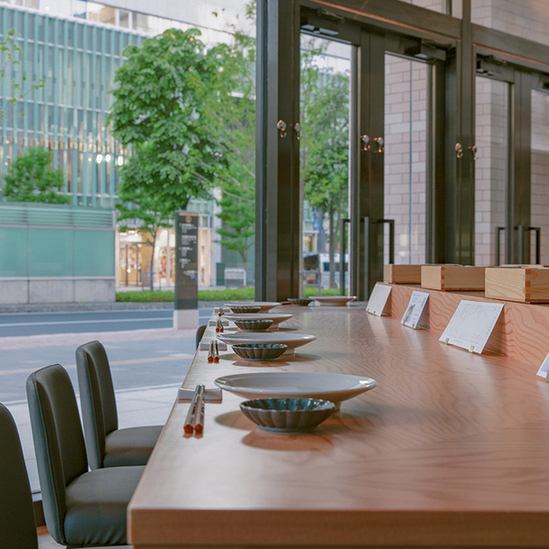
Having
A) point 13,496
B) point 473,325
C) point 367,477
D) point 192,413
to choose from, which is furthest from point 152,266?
point 367,477

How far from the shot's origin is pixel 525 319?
1812mm

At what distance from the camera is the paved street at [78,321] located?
152 inches

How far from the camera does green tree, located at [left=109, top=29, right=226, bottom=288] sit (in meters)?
4.08

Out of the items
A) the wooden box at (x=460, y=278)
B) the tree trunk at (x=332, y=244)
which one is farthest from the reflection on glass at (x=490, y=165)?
the wooden box at (x=460, y=278)

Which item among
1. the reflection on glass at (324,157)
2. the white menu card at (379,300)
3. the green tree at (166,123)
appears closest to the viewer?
the white menu card at (379,300)

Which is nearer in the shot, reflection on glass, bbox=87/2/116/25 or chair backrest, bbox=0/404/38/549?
chair backrest, bbox=0/404/38/549

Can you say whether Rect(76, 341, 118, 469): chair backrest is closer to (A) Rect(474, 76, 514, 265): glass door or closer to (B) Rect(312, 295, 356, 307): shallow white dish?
(B) Rect(312, 295, 356, 307): shallow white dish

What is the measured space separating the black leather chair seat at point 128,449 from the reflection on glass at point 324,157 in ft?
7.75

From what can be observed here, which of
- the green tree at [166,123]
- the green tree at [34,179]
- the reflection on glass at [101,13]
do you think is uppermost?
the reflection on glass at [101,13]

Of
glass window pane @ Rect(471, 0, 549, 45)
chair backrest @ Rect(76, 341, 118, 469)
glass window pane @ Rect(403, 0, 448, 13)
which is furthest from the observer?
glass window pane @ Rect(471, 0, 549, 45)

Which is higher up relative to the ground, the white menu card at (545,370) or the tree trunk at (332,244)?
the tree trunk at (332,244)

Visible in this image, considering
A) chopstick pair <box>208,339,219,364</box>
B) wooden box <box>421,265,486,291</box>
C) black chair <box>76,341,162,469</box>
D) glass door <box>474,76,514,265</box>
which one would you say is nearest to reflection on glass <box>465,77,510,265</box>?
glass door <box>474,76,514,265</box>

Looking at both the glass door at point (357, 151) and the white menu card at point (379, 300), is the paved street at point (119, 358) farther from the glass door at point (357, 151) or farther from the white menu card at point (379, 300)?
the white menu card at point (379, 300)

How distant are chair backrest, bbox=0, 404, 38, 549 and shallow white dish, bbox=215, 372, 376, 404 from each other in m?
0.66
